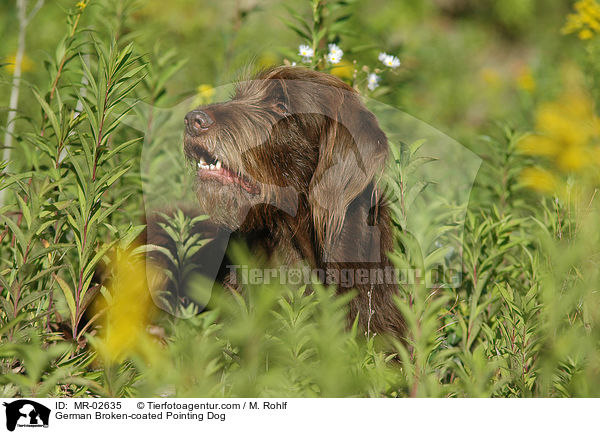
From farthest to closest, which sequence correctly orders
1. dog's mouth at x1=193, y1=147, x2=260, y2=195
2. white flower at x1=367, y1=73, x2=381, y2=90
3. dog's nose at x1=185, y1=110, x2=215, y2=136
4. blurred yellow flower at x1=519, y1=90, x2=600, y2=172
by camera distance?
1. blurred yellow flower at x1=519, y1=90, x2=600, y2=172
2. white flower at x1=367, y1=73, x2=381, y2=90
3. dog's mouth at x1=193, y1=147, x2=260, y2=195
4. dog's nose at x1=185, y1=110, x2=215, y2=136

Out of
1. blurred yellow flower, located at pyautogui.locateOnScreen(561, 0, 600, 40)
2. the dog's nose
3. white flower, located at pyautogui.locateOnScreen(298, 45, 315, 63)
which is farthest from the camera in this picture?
blurred yellow flower, located at pyautogui.locateOnScreen(561, 0, 600, 40)

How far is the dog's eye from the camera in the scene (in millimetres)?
2716

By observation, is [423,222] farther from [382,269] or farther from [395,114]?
[395,114]

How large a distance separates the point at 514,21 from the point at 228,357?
833 cm

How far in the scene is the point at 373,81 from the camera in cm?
328

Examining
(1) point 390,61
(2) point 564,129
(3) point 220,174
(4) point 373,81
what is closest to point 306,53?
(4) point 373,81

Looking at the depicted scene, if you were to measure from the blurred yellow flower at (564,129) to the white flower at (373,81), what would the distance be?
129 centimetres

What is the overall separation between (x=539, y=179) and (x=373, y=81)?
134 cm

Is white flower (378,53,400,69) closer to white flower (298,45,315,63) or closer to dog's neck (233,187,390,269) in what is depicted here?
white flower (298,45,315,63)

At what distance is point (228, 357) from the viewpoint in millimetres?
1994

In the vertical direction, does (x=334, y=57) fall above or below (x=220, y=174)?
above

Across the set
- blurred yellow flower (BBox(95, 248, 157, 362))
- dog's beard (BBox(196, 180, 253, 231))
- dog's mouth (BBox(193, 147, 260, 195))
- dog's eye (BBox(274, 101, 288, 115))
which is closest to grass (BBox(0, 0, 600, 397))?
blurred yellow flower (BBox(95, 248, 157, 362))
